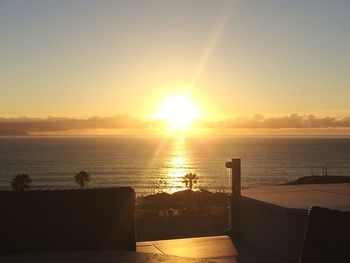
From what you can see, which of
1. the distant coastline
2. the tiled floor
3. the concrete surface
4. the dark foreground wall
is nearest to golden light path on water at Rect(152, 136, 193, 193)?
the distant coastline

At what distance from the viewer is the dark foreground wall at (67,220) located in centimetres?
330

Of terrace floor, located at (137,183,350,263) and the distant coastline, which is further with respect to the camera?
the distant coastline

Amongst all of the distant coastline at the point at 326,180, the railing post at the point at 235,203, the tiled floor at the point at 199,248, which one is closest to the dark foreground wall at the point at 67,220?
the tiled floor at the point at 199,248

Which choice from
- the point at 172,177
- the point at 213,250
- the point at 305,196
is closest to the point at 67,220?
the point at 213,250

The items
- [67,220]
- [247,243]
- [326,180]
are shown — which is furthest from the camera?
[326,180]

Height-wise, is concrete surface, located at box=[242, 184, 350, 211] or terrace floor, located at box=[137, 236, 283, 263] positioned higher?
concrete surface, located at box=[242, 184, 350, 211]

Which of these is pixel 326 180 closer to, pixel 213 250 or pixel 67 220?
pixel 213 250

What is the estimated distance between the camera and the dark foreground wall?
330 centimetres

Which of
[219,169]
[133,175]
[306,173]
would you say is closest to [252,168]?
[219,169]

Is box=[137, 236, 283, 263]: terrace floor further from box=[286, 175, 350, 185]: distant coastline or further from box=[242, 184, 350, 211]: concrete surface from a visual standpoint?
box=[286, 175, 350, 185]: distant coastline

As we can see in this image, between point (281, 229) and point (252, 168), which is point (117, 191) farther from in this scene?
point (252, 168)

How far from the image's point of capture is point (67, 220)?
339 cm

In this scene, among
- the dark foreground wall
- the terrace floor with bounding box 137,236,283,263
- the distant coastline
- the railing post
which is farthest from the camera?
the distant coastline

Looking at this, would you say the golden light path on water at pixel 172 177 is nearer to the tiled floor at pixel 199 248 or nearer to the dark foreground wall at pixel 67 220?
the tiled floor at pixel 199 248
